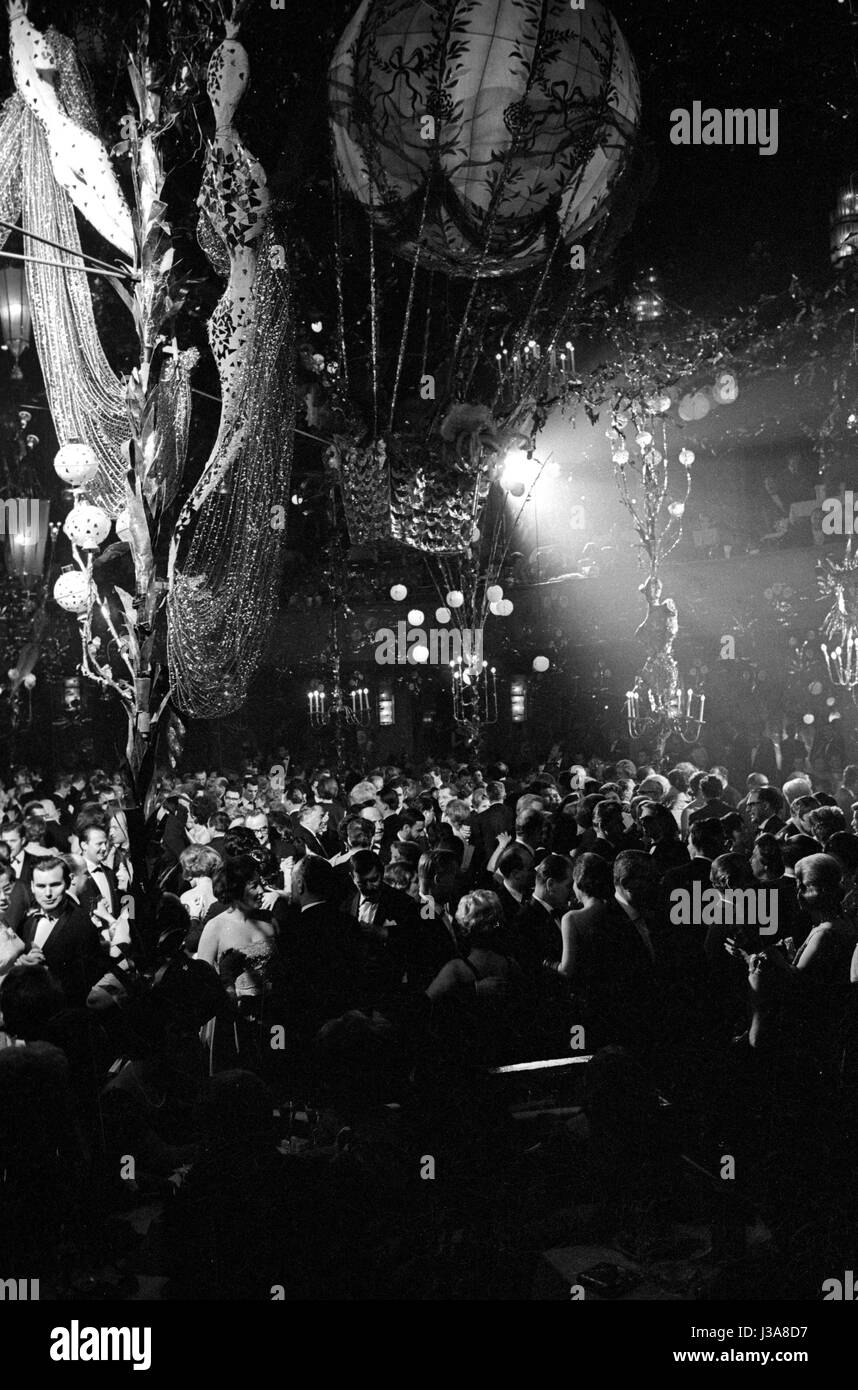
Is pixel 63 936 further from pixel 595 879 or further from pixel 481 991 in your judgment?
pixel 595 879

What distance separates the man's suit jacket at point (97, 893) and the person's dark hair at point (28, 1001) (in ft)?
8.02

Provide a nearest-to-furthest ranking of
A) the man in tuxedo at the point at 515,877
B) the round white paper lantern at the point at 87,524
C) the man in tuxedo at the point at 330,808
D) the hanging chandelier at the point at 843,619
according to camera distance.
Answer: the man in tuxedo at the point at 515,877 → the round white paper lantern at the point at 87,524 → the man in tuxedo at the point at 330,808 → the hanging chandelier at the point at 843,619

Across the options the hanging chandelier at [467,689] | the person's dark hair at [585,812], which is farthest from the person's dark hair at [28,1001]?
the hanging chandelier at [467,689]

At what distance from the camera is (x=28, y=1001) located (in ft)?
13.1

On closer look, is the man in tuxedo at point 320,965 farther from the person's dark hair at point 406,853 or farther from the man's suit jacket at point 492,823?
the man's suit jacket at point 492,823

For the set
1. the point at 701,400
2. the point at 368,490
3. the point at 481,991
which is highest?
Answer: the point at 701,400

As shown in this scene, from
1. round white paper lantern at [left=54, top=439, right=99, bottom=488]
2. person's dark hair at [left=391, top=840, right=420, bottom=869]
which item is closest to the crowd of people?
person's dark hair at [left=391, top=840, right=420, bottom=869]

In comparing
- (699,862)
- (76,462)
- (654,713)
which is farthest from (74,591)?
(654,713)

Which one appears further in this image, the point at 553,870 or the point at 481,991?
the point at 553,870

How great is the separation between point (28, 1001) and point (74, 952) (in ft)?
4.83

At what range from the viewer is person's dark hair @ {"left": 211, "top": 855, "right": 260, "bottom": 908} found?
18.2 ft

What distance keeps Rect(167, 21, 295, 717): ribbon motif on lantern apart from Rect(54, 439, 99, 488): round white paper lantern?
1.96 ft

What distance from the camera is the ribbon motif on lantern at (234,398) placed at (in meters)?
6.15

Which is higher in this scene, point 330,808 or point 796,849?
point 330,808
